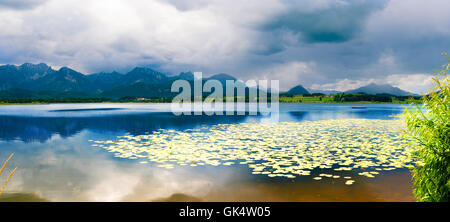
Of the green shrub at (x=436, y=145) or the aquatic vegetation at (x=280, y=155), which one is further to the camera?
the aquatic vegetation at (x=280, y=155)

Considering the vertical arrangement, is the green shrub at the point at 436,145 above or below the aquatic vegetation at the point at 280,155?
above

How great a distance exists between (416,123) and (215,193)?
23.4 feet

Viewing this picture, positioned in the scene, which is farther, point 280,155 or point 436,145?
point 280,155

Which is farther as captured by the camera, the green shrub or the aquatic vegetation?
the aquatic vegetation

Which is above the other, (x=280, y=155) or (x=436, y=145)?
(x=436, y=145)

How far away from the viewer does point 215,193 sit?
Answer: 9.98m

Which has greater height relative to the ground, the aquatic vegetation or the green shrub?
the green shrub
